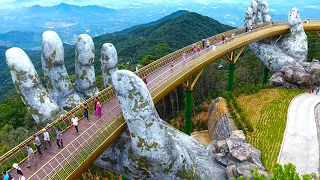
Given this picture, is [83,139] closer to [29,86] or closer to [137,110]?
[137,110]

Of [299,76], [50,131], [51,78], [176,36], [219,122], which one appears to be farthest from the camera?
[176,36]

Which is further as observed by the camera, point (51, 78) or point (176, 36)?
point (176, 36)

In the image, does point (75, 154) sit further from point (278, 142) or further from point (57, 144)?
point (278, 142)

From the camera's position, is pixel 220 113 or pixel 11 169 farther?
pixel 220 113

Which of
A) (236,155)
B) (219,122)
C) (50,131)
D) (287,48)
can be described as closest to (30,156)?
(50,131)

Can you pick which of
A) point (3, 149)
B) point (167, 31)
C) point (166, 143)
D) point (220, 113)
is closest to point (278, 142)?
point (220, 113)

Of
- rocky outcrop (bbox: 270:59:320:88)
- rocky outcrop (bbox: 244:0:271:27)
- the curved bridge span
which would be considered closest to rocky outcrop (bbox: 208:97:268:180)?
the curved bridge span
